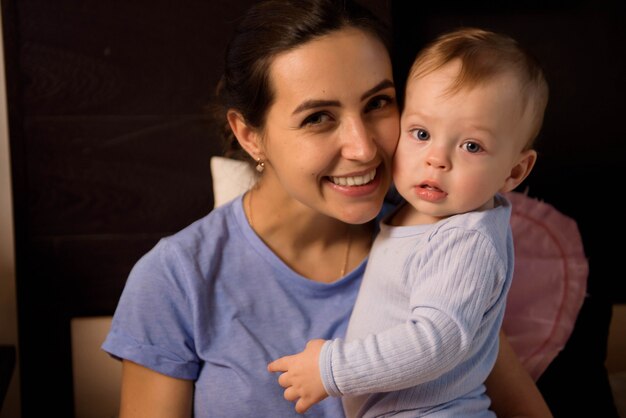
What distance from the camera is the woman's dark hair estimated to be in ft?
A: 4.87

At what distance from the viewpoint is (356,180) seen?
1482 millimetres

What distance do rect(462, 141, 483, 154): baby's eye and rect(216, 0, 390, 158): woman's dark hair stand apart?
0.32 m

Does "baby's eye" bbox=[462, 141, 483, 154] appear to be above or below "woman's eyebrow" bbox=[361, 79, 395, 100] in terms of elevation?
below

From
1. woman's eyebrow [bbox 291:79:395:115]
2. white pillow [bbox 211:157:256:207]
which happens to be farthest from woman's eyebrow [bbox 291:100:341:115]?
white pillow [bbox 211:157:256:207]

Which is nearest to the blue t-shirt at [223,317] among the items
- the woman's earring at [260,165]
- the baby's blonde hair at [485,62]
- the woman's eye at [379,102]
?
the woman's earring at [260,165]

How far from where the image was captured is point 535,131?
142 centimetres

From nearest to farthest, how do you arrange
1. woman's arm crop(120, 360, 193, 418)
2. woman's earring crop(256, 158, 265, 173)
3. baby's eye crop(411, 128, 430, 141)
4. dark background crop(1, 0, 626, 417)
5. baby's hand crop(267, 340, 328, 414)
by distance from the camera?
baby's hand crop(267, 340, 328, 414) < baby's eye crop(411, 128, 430, 141) < woman's arm crop(120, 360, 193, 418) < woman's earring crop(256, 158, 265, 173) < dark background crop(1, 0, 626, 417)

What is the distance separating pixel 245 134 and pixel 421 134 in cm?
42

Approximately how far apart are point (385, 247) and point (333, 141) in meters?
0.23

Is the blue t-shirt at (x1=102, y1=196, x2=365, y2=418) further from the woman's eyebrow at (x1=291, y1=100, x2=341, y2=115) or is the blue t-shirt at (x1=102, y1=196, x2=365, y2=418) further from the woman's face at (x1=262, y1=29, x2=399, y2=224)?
the woman's eyebrow at (x1=291, y1=100, x2=341, y2=115)

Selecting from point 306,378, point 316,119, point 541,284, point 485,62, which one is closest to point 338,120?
point 316,119

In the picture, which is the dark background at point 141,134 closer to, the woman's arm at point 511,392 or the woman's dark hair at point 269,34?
the woman's arm at point 511,392

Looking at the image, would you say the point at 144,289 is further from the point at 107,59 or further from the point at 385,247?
the point at 107,59

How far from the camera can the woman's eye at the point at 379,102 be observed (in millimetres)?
1488
